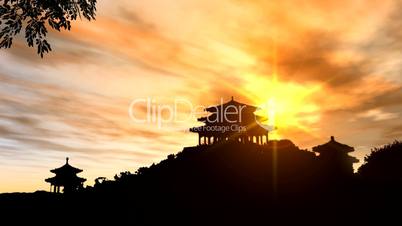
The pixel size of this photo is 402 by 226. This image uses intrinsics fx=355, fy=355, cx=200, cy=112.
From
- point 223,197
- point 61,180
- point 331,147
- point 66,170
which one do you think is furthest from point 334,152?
point 61,180

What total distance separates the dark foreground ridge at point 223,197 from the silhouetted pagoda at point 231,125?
17.1 metres

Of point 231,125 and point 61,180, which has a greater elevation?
point 231,125

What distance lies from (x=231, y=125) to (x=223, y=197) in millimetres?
30541

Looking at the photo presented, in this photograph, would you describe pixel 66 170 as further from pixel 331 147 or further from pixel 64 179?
pixel 331 147

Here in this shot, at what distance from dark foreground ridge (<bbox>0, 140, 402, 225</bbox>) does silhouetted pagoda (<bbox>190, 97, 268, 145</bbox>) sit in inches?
672

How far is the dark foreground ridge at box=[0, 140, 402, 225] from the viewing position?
24.6m

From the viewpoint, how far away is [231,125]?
58.1 m

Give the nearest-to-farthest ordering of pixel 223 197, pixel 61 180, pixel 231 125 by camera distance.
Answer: pixel 223 197 < pixel 61 180 < pixel 231 125

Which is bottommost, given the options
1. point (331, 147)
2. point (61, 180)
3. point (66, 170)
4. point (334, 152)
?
point (61, 180)

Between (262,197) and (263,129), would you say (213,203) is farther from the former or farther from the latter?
(263,129)

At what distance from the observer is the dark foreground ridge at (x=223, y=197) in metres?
24.6

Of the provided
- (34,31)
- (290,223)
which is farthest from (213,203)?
(34,31)

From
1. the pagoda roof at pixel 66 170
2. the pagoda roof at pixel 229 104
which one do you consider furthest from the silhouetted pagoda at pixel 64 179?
the pagoda roof at pixel 229 104

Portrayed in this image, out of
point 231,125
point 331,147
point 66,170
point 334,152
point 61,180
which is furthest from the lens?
point 231,125
